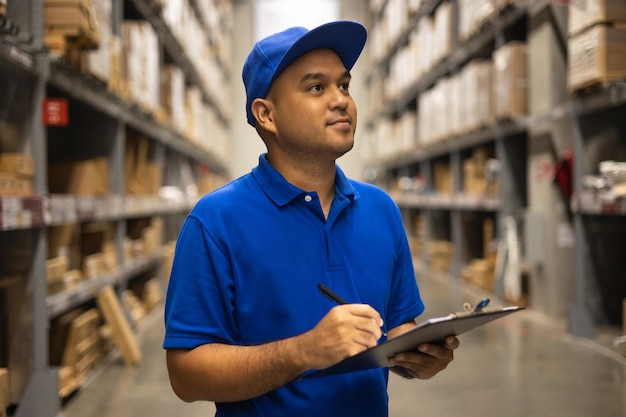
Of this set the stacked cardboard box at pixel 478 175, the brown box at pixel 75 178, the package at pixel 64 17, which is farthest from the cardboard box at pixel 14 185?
the stacked cardboard box at pixel 478 175

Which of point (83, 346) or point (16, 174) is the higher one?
point (16, 174)

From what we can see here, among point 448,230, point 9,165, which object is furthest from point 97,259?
point 448,230

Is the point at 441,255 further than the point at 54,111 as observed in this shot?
Yes

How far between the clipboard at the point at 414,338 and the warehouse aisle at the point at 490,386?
7.24ft

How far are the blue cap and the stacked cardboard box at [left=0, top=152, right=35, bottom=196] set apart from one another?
2.16 m

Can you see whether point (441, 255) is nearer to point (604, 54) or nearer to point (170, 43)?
point (170, 43)

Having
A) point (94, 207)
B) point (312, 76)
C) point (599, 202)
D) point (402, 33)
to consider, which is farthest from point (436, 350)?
point (402, 33)

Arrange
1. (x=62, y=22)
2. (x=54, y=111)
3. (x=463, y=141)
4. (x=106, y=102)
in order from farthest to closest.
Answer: (x=463, y=141) → (x=106, y=102) → (x=62, y=22) → (x=54, y=111)

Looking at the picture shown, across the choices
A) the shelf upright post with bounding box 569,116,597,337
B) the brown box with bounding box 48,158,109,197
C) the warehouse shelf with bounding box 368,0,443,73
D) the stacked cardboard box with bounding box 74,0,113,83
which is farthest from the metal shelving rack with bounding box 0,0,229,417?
the warehouse shelf with bounding box 368,0,443,73

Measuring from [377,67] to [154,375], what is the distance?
39.8ft

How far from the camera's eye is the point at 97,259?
5.18m

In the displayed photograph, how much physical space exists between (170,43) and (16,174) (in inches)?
205

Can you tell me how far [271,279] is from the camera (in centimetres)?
159

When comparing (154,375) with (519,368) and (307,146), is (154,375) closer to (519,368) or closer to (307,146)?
(519,368)
